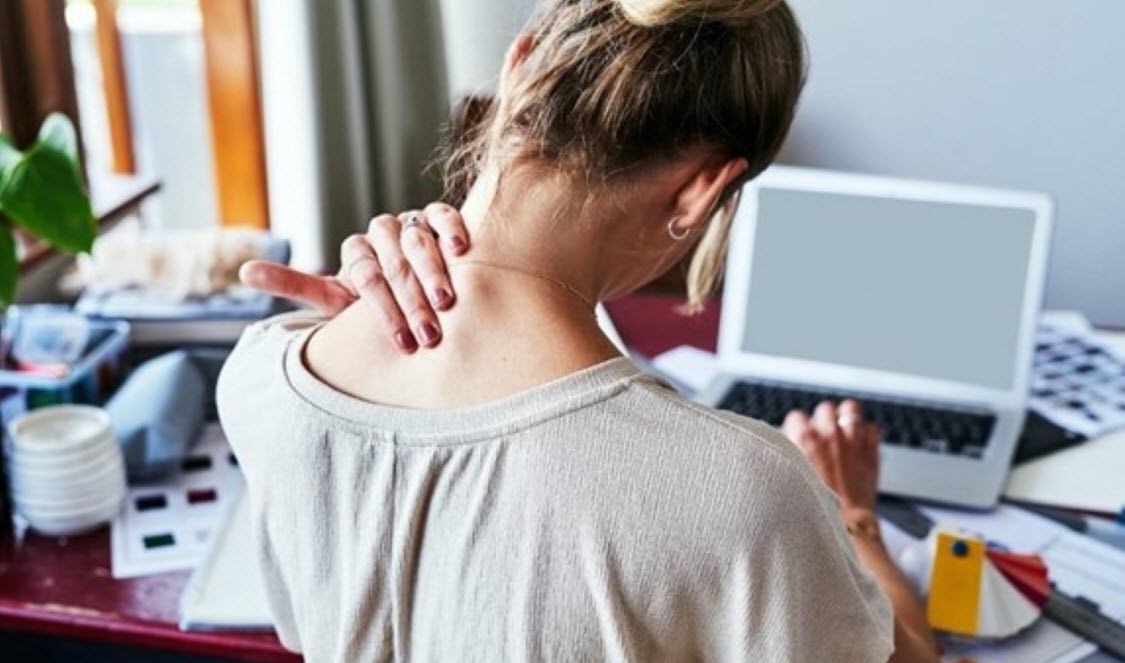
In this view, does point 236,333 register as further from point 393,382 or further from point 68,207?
point 393,382

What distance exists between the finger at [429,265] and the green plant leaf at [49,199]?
47 centimetres

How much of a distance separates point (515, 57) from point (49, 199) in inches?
22.9

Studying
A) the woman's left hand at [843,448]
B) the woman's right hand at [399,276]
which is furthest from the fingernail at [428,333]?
the woman's left hand at [843,448]

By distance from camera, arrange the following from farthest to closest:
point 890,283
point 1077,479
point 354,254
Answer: point 890,283
point 1077,479
point 354,254

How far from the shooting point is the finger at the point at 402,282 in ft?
2.42

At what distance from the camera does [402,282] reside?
77 cm

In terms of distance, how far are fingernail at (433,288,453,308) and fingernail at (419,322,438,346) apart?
15mm

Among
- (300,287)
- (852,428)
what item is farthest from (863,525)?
(300,287)

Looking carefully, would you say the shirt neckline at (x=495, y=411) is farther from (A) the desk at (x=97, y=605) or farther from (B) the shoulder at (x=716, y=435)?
(A) the desk at (x=97, y=605)

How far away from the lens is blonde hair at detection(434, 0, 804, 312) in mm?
708

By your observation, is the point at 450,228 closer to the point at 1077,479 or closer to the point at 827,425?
the point at 827,425

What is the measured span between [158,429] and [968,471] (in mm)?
868

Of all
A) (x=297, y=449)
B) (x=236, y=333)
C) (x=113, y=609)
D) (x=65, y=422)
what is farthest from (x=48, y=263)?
(x=297, y=449)

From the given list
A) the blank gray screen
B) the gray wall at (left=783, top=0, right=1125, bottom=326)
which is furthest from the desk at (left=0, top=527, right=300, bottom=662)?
the gray wall at (left=783, top=0, right=1125, bottom=326)
